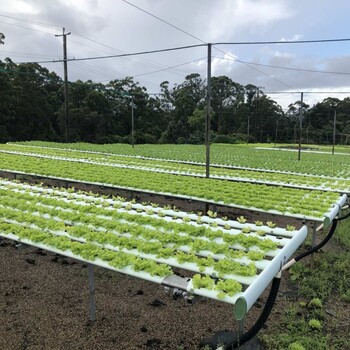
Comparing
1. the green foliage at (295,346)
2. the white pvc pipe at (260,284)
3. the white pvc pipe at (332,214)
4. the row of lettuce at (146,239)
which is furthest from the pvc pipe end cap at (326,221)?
the green foliage at (295,346)

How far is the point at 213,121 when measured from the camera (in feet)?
213

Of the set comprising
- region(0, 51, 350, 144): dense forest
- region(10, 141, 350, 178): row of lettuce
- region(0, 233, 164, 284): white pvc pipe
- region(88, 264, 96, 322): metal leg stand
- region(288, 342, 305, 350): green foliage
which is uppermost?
region(0, 51, 350, 144): dense forest

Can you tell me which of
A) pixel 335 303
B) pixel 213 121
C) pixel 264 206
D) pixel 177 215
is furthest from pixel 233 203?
pixel 213 121

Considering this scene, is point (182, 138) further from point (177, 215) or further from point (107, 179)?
point (177, 215)

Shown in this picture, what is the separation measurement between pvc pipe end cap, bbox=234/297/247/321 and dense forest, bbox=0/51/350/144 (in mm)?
30684

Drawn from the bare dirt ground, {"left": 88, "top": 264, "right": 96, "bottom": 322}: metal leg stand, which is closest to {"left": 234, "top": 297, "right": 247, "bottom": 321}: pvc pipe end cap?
the bare dirt ground

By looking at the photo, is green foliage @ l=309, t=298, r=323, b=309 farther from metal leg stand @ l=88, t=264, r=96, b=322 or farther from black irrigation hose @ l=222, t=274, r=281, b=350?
metal leg stand @ l=88, t=264, r=96, b=322

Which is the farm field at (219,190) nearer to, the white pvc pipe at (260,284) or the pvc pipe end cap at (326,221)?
the pvc pipe end cap at (326,221)

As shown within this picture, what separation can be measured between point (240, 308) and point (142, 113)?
54962 millimetres

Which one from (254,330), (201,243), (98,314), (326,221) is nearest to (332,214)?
(326,221)

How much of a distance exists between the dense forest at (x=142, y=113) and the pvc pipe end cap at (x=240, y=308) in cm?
3068

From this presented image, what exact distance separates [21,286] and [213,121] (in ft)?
202

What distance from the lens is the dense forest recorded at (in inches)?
1646

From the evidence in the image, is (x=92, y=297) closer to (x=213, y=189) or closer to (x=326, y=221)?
(x=326, y=221)
